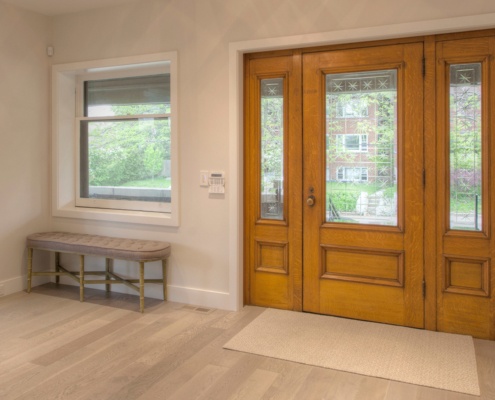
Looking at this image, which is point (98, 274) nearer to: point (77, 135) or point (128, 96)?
point (77, 135)

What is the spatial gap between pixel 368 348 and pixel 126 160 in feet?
9.31

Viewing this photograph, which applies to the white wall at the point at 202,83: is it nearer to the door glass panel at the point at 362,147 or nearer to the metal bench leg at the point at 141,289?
the metal bench leg at the point at 141,289

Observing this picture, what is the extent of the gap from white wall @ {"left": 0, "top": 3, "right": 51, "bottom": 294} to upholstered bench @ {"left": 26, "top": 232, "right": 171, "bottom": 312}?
0.58 feet

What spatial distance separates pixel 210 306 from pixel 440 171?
213 cm

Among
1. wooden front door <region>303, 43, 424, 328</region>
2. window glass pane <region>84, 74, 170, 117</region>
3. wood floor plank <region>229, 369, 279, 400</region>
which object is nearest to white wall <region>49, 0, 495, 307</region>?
window glass pane <region>84, 74, 170, 117</region>

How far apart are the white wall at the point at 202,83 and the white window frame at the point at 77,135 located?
3.0 inches

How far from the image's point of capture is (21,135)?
4.52 meters

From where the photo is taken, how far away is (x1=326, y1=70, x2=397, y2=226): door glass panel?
354 cm

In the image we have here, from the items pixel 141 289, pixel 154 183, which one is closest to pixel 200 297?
pixel 141 289

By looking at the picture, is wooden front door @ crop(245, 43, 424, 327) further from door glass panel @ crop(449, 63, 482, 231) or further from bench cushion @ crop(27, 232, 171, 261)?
bench cushion @ crop(27, 232, 171, 261)

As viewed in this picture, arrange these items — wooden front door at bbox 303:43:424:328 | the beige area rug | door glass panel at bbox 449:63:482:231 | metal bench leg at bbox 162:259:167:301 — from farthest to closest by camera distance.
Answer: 1. metal bench leg at bbox 162:259:167:301
2. wooden front door at bbox 303:43:424:328
3. door glass panel at bbox 449:63:482:231
4. the beige area rug

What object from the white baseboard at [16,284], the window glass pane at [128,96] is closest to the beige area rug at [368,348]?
the window glass pane at [128,96]

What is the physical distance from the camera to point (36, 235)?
4543mm

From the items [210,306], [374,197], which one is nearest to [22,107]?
[210,306]
